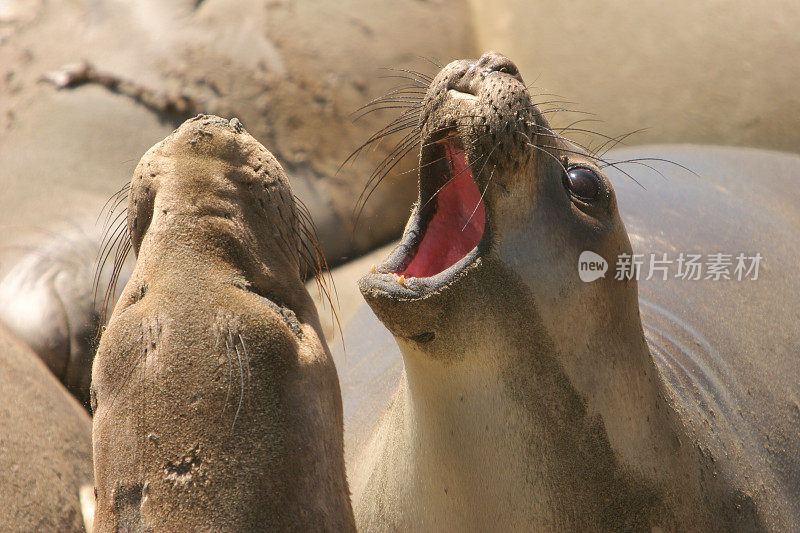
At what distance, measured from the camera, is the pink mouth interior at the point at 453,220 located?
2232 millimetres

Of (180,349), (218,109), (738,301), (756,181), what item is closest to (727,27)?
(756,181)

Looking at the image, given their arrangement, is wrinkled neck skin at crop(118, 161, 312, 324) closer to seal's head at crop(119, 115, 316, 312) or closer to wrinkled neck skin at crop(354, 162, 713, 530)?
seal's head at crop(119, 115, 316, 312)

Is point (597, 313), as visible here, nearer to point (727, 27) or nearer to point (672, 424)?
point (672, 424)

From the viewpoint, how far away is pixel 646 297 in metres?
2.97

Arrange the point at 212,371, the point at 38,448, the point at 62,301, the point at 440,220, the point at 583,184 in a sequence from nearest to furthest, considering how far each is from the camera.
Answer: the point at 212,371
the point at 583,184
the point at 440,220
the point at 38,448
the point at 62,301

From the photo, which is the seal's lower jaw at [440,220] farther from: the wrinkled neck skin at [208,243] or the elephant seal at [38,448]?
the elephant seal at [38,448]

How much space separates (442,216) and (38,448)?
4.62ft

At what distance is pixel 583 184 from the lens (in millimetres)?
2123

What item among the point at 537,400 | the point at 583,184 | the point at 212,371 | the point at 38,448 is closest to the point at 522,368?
the point at 537,400

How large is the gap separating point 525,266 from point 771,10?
3.56 meters

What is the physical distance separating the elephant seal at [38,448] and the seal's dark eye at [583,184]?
164 cm

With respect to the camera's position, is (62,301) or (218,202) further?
(62,301)

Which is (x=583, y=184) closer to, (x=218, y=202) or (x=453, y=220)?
(x=453, y=220)

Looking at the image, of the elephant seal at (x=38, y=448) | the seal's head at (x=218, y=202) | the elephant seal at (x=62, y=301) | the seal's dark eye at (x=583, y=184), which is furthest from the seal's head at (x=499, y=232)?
the elephant seal at (x=62, y=301)
